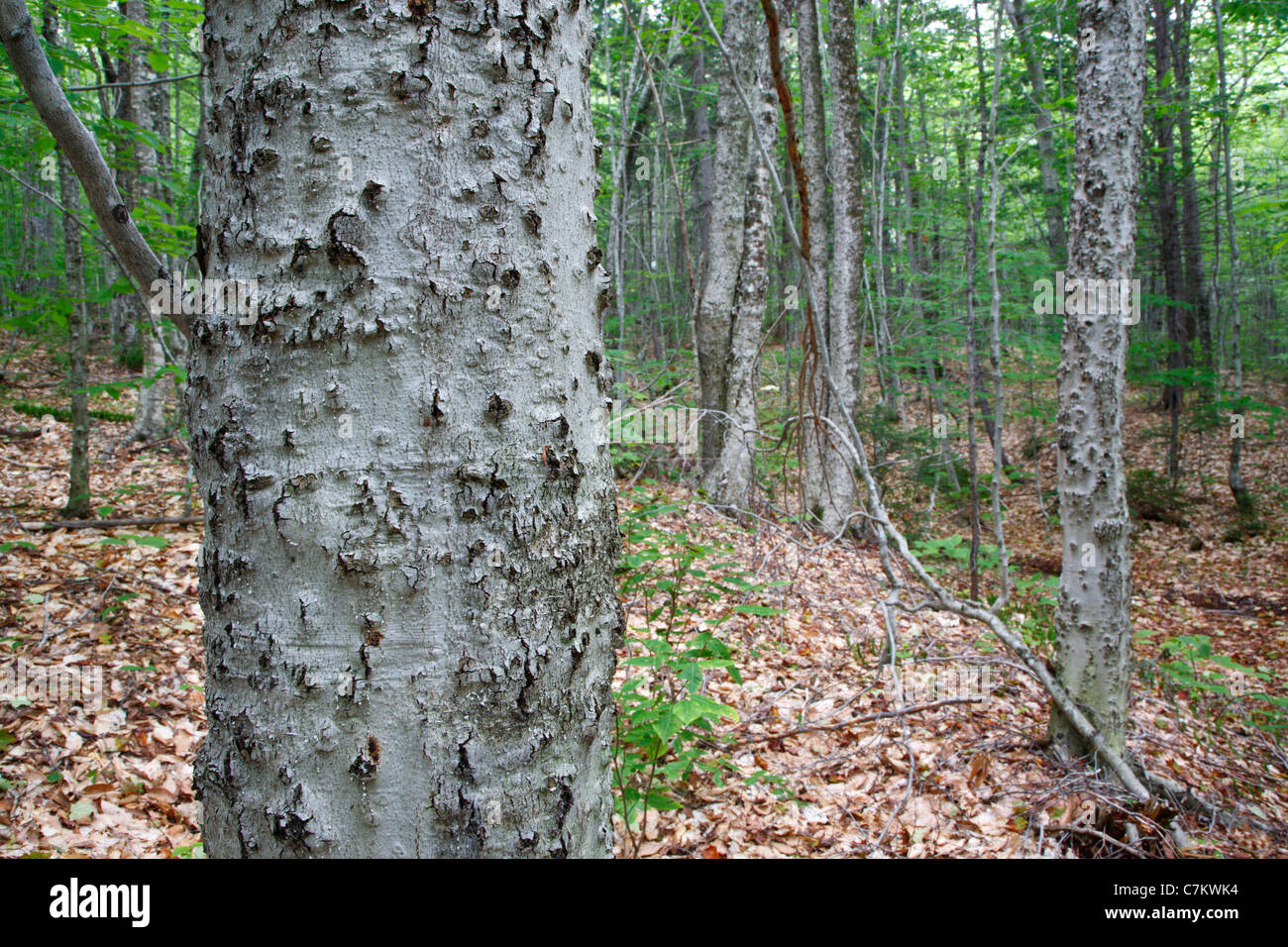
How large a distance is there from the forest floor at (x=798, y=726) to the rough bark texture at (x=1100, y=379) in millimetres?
450

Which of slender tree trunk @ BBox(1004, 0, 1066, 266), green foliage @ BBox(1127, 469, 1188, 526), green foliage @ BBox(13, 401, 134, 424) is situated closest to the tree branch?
green foliage @ BBox(13, 401, 134, 424)

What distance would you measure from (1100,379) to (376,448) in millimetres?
3786

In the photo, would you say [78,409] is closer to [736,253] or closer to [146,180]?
[146,180]

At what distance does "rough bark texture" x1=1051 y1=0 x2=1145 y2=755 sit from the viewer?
3.49m

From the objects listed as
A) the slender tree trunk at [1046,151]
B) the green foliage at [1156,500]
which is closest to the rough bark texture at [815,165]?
the green foliage at [1156,500]

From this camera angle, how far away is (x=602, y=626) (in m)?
1.04

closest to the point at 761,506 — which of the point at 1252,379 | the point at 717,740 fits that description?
the point at 717,740

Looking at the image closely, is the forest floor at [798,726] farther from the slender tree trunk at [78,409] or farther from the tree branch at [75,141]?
the tree branch at [75,141]

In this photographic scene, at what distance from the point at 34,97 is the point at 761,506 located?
11.1ft

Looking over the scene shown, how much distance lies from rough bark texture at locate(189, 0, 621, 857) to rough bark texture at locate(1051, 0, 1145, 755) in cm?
356

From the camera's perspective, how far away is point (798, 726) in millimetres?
4047

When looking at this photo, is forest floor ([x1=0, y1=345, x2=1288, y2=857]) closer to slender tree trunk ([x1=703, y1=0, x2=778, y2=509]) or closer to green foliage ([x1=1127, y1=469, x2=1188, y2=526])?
slender tree trunk ([x1=703, y1=0, x2=778, y2=509])

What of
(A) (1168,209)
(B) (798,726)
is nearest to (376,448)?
(B) (798,726)

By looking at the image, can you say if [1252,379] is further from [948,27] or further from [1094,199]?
[1094,199]
